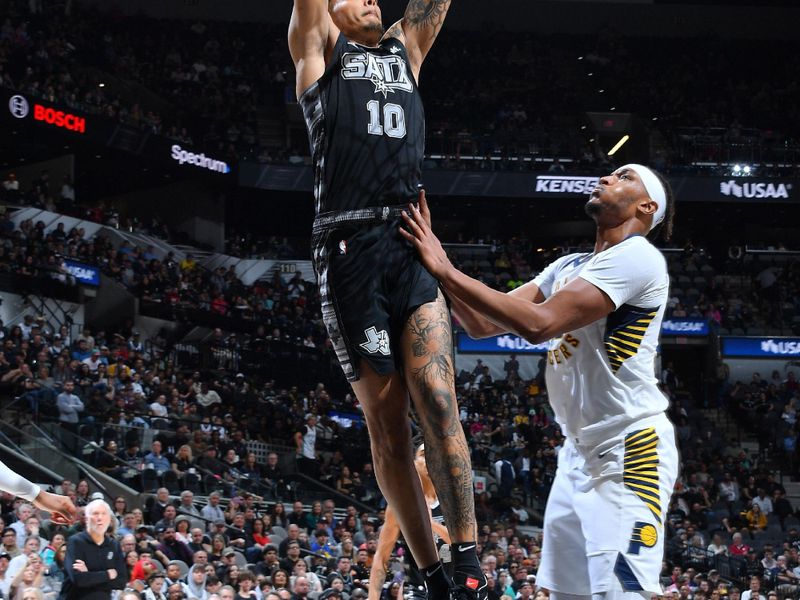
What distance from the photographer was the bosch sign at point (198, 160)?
30.5 meters

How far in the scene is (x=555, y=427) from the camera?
80.1ft

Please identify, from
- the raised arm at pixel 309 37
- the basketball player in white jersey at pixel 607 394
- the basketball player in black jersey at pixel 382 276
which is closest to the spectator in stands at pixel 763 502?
the basketball player in white jersey at pixel 607 394

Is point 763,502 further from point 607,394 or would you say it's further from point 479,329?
point 607,394

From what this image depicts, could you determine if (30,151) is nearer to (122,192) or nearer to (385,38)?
(122,192)

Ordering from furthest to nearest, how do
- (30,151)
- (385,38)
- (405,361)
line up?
1. (30,151)
2. (385,38)
3. (405,361)

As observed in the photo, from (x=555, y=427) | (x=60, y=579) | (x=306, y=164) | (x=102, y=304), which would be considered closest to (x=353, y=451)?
(x=555, y=427)

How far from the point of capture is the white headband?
4.71 m

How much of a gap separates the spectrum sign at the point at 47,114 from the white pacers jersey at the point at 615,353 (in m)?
23.4

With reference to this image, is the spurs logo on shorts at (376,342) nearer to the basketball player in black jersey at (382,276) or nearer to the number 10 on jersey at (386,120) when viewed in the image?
the basketball player in black jersey at (382,276)

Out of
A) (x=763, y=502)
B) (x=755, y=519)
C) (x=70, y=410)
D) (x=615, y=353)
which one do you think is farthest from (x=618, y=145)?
(x=615, y=353)

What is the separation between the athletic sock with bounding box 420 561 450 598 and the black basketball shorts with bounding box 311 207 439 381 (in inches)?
29.6

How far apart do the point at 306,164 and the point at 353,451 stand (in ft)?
46.8

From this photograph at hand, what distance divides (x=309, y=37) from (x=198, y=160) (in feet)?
90.1

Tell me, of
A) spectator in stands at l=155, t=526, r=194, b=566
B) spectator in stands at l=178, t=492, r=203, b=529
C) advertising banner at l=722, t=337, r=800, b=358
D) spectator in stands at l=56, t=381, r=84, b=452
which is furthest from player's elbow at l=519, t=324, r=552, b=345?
advertising banner at l=722, t=337, r=800, b=358
